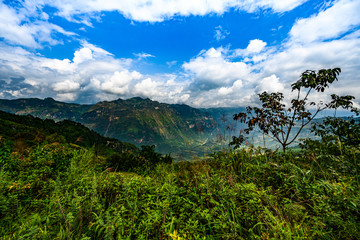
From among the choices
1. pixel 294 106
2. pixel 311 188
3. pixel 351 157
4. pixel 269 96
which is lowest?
pixel 311 188

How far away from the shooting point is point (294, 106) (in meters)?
7.02

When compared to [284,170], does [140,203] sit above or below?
below

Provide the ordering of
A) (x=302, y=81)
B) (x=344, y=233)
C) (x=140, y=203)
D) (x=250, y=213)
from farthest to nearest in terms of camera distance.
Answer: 1. (x=302, y=81)
2. (x=140, y=203)
3. (x=250, y=213)
4. (x=344, y=233)

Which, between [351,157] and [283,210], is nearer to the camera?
[283,210]

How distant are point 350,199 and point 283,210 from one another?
939 millimetres

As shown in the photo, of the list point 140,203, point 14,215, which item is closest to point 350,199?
point 140,203

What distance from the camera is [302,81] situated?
6.39m

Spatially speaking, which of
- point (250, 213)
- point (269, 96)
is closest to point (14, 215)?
point (250, 213)

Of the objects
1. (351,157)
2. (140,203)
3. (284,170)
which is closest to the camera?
(140,203)

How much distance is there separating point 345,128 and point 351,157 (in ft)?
Answer: 12.3

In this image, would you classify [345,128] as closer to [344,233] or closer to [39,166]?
[344,233]

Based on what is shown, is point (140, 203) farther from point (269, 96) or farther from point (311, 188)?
point (269, 96)

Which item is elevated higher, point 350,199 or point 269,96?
point 269,96

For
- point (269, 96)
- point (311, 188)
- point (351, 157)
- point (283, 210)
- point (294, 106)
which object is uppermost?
point (269, 96)
